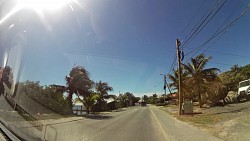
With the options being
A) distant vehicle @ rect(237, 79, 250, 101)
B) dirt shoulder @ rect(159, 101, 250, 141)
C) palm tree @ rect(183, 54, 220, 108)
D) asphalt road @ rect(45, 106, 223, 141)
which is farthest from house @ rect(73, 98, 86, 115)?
distant vehicle @ rect(237, 79, 250, 101)

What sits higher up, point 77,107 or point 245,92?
point 245,92

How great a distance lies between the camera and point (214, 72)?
30.2m

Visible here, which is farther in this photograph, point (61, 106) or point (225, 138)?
point (61, 106)

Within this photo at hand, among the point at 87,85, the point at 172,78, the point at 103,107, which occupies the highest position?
the point at 172,78

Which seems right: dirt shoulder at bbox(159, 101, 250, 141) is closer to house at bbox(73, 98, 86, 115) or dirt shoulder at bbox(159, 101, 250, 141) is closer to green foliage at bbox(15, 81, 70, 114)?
green foliage at bbox(15, 81, 70, 114)

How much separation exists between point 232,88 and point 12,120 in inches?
1633

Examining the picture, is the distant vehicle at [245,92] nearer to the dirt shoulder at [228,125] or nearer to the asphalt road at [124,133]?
the dirt shoulder at [228,125]

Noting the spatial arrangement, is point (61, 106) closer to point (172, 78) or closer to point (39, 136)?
point (39, 136)

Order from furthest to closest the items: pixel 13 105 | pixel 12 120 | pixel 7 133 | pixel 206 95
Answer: pixel 206 95, pixel 13 105, pixel 12 120, pixel 7 133

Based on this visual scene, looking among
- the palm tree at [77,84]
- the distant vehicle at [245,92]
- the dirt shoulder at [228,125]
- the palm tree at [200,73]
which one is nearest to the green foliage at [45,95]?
the palm tree at [77,84]

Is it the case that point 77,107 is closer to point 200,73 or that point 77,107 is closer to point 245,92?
point 200,73

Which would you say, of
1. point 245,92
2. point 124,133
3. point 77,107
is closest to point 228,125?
point 124,133

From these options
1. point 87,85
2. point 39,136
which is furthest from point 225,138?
point 87,85

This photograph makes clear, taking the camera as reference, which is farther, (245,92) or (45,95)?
(245,92)
